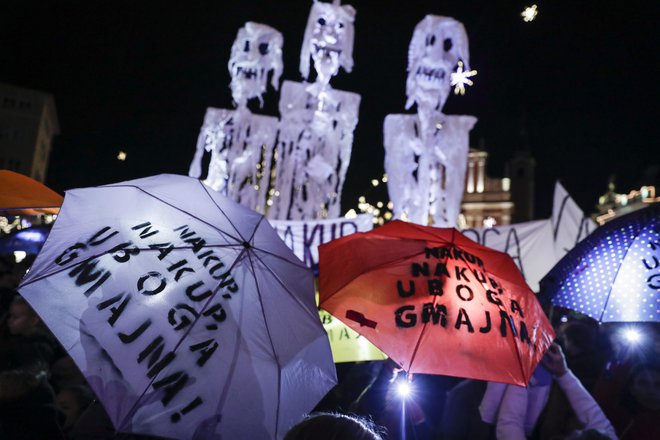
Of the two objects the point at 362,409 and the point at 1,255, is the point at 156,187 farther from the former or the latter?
the point at 1,255

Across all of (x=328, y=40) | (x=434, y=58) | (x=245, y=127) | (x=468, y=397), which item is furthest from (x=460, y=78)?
(x=468, y=397)

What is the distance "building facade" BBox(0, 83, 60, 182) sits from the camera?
206 feet

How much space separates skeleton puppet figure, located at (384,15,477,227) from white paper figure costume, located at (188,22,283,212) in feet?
10.6

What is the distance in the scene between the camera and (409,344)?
2910mm

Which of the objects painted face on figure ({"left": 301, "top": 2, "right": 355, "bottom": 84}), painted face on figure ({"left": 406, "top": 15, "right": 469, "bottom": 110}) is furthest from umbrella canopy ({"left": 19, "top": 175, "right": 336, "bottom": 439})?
painted face on figure ({"left": 301, "top": 2, "right": 355, "bottom": 84})

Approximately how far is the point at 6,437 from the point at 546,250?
250 inches

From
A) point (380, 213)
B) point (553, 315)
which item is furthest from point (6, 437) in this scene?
point (380, 213)

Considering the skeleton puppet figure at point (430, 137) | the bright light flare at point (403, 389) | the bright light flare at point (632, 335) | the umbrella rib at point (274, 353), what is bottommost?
the bright light flare at point (403, 389)

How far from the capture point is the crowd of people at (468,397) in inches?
117

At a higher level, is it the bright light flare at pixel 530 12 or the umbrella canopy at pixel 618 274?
the bright light flare at pixel 530 12

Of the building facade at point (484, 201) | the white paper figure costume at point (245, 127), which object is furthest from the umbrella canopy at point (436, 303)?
the building facade at point (484, 201)

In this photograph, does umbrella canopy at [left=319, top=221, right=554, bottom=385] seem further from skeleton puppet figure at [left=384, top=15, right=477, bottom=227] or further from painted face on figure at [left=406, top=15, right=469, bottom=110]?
painted face on figure at [left=406, top=15, right=469, bottom=110]

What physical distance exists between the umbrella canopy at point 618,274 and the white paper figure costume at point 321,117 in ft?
20.1

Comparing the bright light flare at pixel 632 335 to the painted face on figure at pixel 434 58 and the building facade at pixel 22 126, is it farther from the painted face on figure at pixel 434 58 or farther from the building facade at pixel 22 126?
the building facade at pixel 22 126
